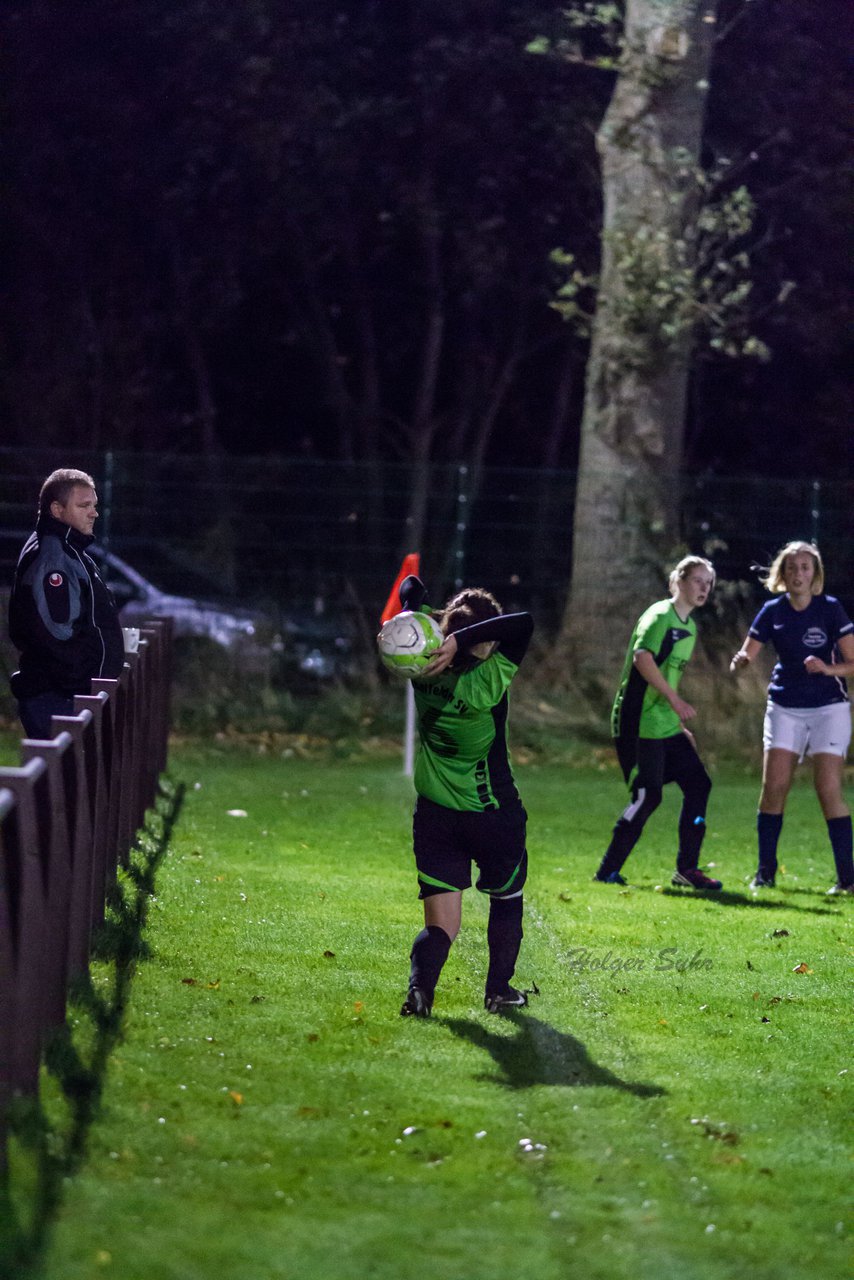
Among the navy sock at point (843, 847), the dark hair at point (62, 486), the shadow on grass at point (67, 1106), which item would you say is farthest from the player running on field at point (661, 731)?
the dark hair at point (62, 486)

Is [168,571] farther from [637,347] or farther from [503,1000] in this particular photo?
[503,1000]

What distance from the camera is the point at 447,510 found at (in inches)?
762

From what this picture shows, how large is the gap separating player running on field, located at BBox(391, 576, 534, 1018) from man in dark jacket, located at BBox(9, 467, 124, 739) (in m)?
2.18

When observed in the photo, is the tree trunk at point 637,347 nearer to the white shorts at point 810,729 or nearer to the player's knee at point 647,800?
the white shorts at point 810,729

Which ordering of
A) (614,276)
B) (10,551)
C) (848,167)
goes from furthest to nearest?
(848,167) → (614,276) → (10,551)

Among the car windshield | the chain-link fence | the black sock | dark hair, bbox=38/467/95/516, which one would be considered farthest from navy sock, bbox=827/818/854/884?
the car windshield

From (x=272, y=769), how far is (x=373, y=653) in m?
2.83

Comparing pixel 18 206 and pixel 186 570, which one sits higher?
pixel 18 206

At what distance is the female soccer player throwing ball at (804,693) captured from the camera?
1102 cm

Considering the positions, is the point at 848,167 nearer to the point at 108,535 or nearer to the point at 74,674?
the point at 108,535

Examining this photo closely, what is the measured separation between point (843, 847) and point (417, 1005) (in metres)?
4.55

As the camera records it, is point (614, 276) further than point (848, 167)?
No

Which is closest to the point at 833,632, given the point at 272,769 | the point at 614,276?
the point at 272,769

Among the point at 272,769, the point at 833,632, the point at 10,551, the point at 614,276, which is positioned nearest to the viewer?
the point at 833,632
